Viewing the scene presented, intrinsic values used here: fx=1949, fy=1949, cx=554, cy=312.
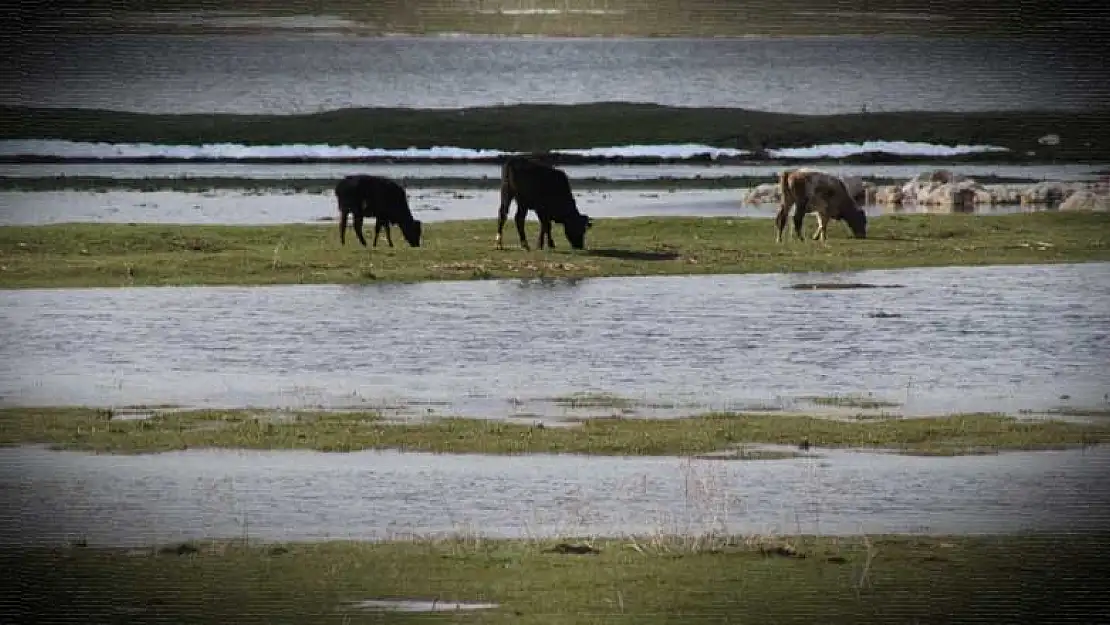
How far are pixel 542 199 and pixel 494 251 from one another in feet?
4.66

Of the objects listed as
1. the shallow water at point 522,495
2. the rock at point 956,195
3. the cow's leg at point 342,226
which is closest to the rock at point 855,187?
the rock at point 956,195

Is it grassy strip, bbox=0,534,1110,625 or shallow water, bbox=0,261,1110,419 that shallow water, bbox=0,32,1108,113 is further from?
grassy strip, bbox=0,534,1110,625

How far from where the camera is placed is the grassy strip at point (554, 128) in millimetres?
82562

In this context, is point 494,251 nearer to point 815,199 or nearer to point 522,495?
point 815,199

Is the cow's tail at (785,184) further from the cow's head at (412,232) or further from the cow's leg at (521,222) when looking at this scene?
the cow's head at (412,232)

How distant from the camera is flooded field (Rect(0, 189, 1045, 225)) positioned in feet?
156

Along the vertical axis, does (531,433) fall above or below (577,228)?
below

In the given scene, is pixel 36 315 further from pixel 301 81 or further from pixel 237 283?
pixel 301 81

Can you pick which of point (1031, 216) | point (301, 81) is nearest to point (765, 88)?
point (301, 81)

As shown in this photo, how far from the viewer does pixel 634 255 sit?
124 ft

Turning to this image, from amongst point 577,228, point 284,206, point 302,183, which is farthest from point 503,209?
point 302,183

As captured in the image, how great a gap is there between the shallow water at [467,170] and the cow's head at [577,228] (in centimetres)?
2583

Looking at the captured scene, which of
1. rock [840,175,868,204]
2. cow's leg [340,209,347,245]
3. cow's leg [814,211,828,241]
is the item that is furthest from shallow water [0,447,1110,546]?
rock [840,175,868,204]

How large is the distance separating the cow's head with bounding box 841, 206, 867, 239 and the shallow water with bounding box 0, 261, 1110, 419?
564 cm
